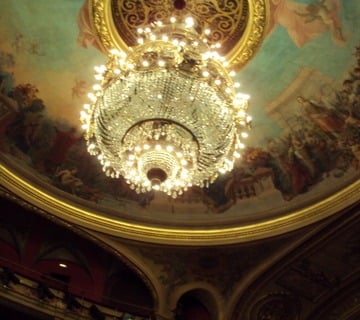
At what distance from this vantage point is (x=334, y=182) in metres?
11.2

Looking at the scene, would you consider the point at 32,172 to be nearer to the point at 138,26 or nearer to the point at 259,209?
the point at 138,26

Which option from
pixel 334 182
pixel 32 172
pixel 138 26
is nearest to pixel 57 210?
pixel 32 172

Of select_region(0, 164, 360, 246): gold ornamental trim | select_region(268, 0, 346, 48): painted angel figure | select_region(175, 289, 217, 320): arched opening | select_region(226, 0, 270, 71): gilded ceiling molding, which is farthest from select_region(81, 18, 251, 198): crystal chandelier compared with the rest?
select_region(175, 289, 217, 320): arched opening

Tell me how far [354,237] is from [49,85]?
6.26 meters

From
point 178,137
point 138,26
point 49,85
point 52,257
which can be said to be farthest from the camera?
point 52,257

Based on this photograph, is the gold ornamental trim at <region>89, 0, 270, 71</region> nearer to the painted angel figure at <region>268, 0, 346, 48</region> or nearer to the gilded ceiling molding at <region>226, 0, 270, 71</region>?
the gilded ceiling molding at <region>226, 0, 270, 71</region>

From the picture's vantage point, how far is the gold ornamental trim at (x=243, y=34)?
10320 millimetres

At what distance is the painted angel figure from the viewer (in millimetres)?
9984

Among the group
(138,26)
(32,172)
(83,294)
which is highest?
(138,26)

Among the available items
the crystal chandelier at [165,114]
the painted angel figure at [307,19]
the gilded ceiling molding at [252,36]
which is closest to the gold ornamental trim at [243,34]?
the gilded ceiling molding at [252,36]

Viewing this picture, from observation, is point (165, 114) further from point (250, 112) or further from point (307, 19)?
point (250, 112)

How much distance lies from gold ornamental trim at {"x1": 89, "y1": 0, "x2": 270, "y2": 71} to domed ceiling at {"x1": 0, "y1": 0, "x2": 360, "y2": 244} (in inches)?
0.7

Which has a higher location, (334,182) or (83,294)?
(334,182)

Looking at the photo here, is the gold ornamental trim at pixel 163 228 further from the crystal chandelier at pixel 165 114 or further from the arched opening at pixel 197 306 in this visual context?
the crystal chandelier at pixel 165 114
